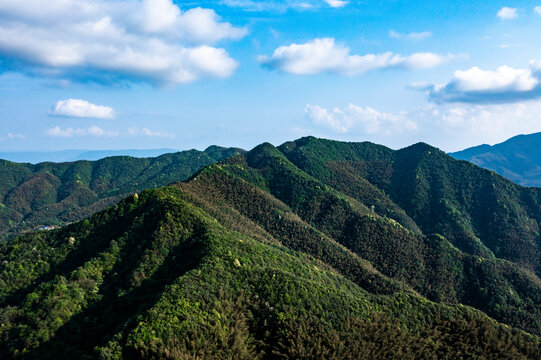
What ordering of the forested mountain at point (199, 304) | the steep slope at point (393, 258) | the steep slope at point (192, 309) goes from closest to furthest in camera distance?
1. the steep slope at point (192, 309)
2. the forested mountain at point (199, 304)
3. the steep slope at point (393, 258)

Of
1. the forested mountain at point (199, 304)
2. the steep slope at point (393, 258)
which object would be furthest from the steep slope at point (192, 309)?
the steep slope at point (393, 258)

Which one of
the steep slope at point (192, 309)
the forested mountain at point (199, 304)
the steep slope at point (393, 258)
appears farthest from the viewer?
the steep slope at point (393, 258)

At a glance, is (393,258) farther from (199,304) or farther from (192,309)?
(192,309)

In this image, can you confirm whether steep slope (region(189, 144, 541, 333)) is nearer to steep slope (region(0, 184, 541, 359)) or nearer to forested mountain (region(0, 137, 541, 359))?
forested mountain (region(0, 137, 541, 359))

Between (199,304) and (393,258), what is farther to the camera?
(393,258)

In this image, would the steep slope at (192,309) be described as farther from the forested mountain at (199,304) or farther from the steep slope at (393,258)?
the steep slope at (393,258)

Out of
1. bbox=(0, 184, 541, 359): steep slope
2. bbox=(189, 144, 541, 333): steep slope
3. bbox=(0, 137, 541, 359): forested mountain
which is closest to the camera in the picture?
bbox=(0, 184, 541, 359): steep slope

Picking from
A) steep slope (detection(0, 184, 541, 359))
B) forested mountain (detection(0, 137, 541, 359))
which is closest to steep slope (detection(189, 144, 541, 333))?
forested mountain (detection(0, 137, 541, 359))

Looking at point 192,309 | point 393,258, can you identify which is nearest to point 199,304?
point 192,309
